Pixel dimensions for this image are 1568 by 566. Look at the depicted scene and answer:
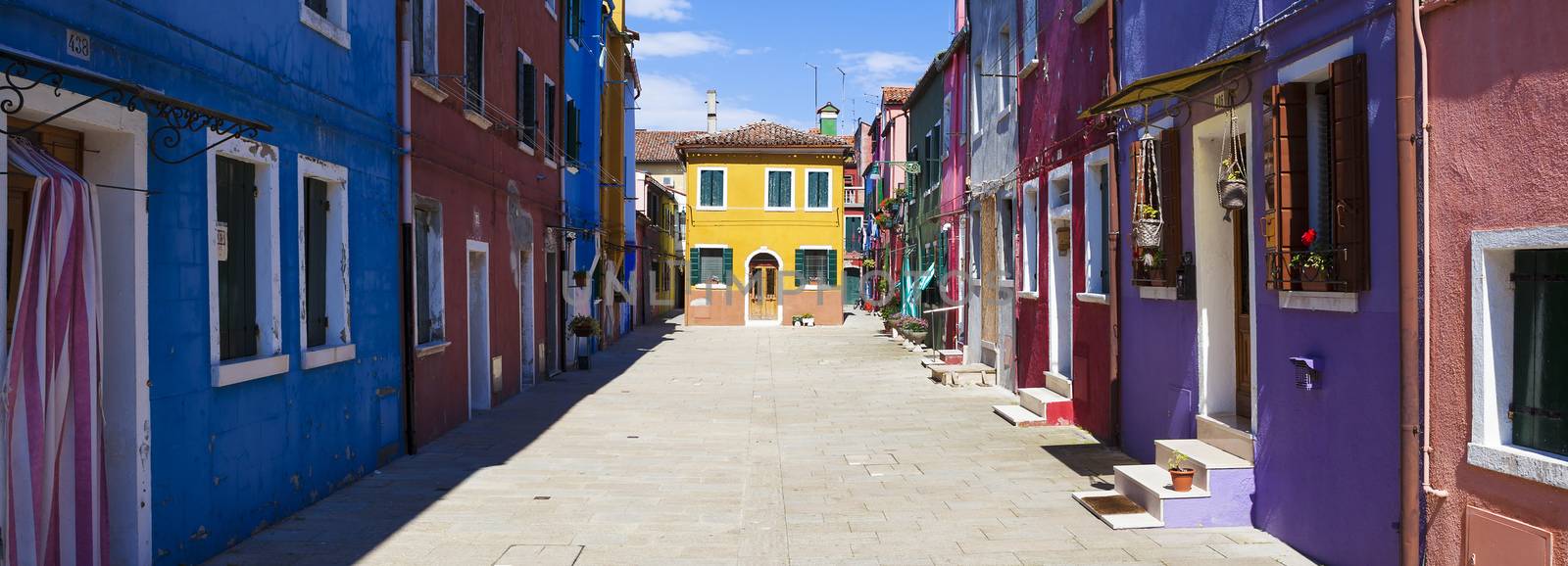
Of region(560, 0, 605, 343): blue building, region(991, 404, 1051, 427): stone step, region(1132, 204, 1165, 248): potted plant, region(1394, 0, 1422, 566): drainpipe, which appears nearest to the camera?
region(1394, 0, 1422, 566): drainpipe

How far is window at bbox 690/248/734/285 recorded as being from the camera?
3669 cm

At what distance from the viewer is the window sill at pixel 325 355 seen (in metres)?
8.12

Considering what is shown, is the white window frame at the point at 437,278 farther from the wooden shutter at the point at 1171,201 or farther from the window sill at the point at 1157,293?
the wooden shutter at the point at 1171,201

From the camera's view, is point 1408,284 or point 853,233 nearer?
point 1408,284

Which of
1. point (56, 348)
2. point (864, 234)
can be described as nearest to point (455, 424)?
point (56, 348)

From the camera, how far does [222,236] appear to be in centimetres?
689

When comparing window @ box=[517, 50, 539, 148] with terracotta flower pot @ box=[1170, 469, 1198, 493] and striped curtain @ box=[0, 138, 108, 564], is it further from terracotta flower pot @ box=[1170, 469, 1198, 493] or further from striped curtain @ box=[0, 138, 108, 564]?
terracotta flower pot @ box=[1170, 469, 1198, 493]

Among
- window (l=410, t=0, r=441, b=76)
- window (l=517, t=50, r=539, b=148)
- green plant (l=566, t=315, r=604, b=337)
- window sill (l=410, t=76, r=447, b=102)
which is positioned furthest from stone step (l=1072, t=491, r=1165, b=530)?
green plant (l=566, t=315, r=604, b=337)

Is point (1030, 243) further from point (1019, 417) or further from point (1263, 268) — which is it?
point (1263, 268)

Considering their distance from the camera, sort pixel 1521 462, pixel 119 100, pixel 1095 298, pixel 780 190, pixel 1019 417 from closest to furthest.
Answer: pixel 1521 462
pixel 119 100
pixel 1095 298
pixel 1019 417
pixel 780 190

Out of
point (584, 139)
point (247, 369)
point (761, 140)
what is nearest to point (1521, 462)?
point (247, 369)

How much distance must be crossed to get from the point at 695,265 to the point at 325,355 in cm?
2827

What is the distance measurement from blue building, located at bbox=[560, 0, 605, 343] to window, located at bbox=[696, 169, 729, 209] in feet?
40.7

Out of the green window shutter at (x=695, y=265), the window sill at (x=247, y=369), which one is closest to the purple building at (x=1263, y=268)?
the window sill at (x=247, y=369)
